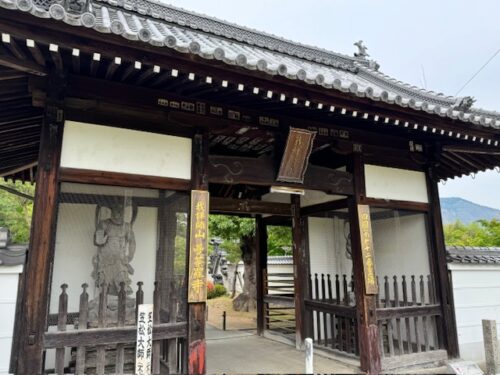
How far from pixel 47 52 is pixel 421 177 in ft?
19.3

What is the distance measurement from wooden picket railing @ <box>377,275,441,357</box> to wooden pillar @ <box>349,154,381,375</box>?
258 millimetres

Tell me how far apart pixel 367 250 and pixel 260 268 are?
12.0ft

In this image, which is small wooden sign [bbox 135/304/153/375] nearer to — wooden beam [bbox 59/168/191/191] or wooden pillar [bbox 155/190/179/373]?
wooden pillar [bbox 155/190/179/373]

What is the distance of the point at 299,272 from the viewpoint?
7066 mm

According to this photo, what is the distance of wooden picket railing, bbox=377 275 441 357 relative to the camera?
554 cm

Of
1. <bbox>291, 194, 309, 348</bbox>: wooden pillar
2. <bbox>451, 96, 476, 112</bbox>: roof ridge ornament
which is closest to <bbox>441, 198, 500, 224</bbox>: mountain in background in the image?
<bbox>291, 194, 309, 348</bbox>: wooden pillar

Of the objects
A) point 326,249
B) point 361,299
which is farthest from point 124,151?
point 326,249

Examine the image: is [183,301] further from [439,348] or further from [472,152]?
[472,152]

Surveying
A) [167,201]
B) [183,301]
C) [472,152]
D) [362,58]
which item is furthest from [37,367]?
[362,58]

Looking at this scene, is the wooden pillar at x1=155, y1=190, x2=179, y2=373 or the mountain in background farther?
the mountain in background

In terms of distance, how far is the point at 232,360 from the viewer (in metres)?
6.20

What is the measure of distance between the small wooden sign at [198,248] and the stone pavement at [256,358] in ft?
6.91

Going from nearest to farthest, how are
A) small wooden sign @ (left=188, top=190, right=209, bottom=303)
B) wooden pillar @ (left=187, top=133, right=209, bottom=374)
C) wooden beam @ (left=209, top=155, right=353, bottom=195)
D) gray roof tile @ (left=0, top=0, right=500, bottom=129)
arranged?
gray roof tile @ (left=0, top=0, right=500, bottom=129) → wooden pillar @ (left=187, top=133, right=209, bottom=374) → small wooden sign @ (left=188, top=190, right=209, bottom=303) → wooden beam @ (left=209, top=155, right=353, bottom=195)

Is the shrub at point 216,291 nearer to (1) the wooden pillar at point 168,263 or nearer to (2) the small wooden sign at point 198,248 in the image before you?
(1) the wooden pillar at point 168,263
